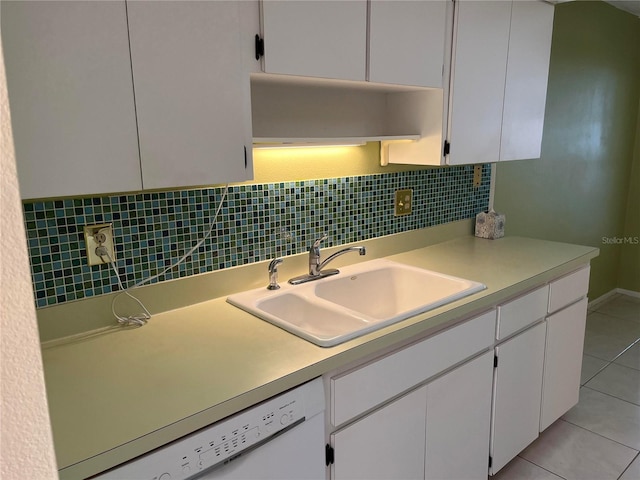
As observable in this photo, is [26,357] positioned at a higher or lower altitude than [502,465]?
higher

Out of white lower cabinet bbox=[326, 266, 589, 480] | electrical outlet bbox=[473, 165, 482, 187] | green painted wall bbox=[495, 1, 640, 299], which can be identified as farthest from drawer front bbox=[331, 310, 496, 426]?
green painted wall bbox=[495, 1, 640, 299]

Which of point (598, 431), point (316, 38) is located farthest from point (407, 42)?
point (598, 431)

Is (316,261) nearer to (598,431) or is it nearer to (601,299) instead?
(598,431)

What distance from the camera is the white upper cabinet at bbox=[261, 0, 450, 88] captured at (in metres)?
1.42

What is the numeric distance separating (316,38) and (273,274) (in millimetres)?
824

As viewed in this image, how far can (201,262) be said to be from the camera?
5.52 ft

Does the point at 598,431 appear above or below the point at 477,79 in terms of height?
below

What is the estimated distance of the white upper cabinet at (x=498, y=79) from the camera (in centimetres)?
198

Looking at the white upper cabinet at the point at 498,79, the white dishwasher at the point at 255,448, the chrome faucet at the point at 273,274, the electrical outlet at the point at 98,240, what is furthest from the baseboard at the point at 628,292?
the electrical outlet at the point at 98,240

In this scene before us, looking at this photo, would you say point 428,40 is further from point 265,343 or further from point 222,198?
point 265,343

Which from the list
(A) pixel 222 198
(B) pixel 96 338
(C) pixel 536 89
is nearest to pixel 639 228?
(C) pixel 536 89

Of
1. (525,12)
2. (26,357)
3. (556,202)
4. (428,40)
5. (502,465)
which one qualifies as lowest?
(502,465)

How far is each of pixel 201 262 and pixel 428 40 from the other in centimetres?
118

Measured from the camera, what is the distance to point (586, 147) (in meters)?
3.69
